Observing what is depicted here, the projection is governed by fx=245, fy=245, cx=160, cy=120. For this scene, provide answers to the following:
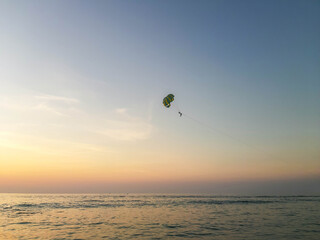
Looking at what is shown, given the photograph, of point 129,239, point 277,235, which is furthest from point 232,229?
point 129,239

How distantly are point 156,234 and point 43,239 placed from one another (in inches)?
350

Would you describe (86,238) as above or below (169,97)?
below

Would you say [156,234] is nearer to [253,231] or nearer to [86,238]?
[86,238]

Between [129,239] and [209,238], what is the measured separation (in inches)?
245

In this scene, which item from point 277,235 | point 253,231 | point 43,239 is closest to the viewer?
point 43,239

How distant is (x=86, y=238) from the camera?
19.1 meters

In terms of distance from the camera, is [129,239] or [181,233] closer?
[129,239]

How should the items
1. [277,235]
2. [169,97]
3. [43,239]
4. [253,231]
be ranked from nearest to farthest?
[43,239], [277,235], [253,231], [169,97]

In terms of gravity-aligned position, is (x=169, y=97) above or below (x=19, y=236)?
above

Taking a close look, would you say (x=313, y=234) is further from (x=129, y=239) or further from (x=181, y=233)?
(x=129, y=239)

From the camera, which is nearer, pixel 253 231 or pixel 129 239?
pixel 129 239

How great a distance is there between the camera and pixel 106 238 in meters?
19.1

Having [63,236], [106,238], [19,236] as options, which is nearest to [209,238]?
[106,238]

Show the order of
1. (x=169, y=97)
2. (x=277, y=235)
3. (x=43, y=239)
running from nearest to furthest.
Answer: (x=43, y=239) → (x=277, y=235) → (x=169, y=97)
